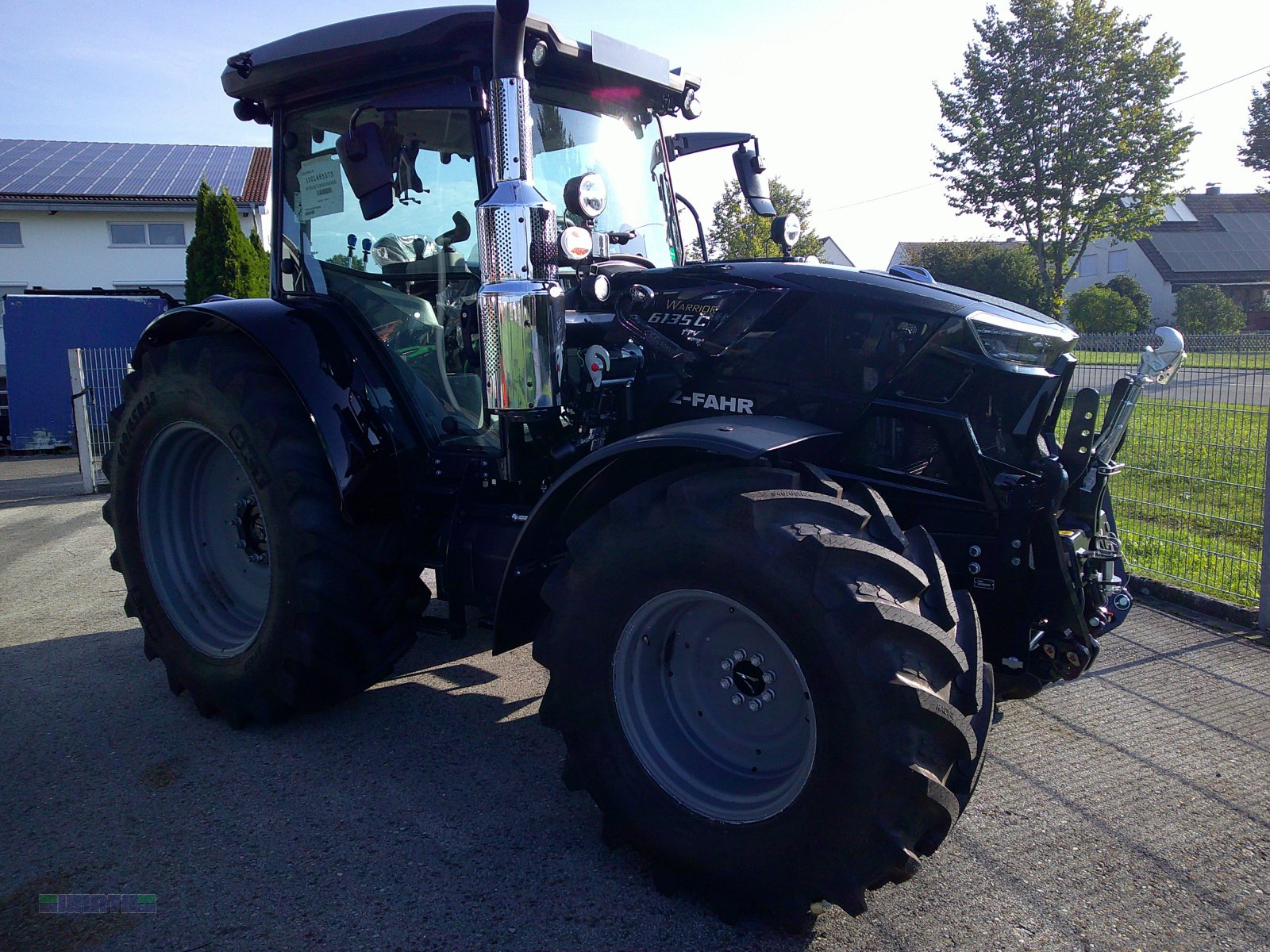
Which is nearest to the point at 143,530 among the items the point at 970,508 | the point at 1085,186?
the point at 970,508

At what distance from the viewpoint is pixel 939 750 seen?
2.33 meters

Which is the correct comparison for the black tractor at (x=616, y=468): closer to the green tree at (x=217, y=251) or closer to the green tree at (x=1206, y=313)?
the green tree at (x=217, y=251)

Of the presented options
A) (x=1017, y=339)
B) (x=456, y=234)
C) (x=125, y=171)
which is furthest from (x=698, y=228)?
(x=125, y=171)

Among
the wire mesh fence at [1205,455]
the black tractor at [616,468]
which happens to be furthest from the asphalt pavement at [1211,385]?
the black tractor at [616,468]

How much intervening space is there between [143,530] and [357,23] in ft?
8.23

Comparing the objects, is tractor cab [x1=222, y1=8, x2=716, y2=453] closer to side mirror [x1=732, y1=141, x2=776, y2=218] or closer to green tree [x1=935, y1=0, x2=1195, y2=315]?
side mirror [x1=732, y1=141, x2=776, y2=218]

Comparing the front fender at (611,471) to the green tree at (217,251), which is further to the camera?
the green tree at (217,251)

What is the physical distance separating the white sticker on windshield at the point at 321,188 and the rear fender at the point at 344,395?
453 mm

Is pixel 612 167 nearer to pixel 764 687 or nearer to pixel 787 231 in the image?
pixel 787 231

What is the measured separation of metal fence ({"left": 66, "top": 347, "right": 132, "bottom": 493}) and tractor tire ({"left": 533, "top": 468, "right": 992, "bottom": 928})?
902 cm

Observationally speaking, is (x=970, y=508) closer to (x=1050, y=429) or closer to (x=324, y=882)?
(x=1050, y=429)

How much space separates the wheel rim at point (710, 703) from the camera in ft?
9.00

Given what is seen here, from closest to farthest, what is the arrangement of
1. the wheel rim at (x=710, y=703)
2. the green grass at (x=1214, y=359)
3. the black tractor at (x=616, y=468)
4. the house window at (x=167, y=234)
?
the black tractor at (x=616, y=468)
the wheel rim at (x=710, y=703)
the green grass at (x=1214, y=359)
the house window at (x=167, y=234)

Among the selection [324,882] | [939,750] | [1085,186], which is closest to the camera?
[939,750]
